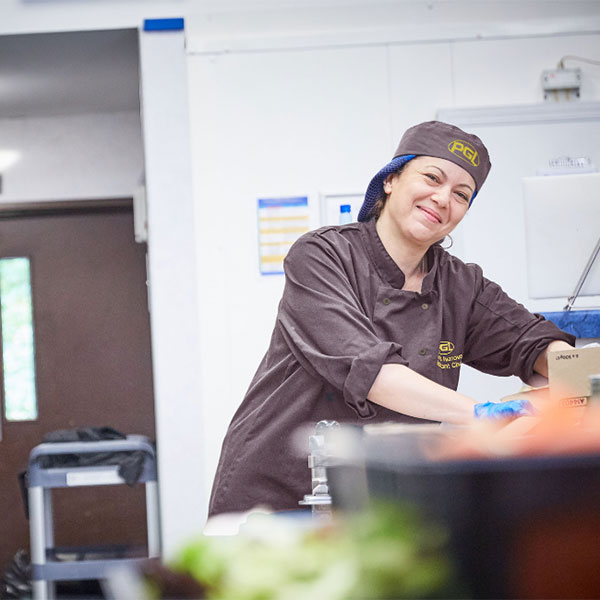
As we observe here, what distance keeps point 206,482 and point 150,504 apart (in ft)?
0.92

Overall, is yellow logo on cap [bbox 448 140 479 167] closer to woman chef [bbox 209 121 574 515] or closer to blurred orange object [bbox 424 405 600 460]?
woman chef [bbox 209 121 574 515]

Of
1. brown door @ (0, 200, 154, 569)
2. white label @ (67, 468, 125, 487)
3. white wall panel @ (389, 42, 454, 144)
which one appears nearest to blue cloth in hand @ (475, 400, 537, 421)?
white wall panel @ (389, 42, 454, 144)

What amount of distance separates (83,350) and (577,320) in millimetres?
2782

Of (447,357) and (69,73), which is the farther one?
(69,73)

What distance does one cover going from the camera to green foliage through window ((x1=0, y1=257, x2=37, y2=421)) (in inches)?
196

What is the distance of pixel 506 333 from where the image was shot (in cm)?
175

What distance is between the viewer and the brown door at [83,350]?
16.1 feet

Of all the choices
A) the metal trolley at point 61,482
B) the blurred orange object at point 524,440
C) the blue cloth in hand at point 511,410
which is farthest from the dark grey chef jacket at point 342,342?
the metal trolley at point 61,482

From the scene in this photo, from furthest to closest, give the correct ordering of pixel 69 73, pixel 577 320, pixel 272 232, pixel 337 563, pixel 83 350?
pixel 83 350 < pixel 69 73 < pixel 272 232 < pixel 577 320 < pixel 337 563

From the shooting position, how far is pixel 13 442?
4930mm

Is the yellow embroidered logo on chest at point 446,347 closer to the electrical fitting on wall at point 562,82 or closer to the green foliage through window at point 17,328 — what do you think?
the electrical fitting on wall at point 562,82

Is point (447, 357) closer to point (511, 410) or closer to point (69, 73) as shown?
point (511, 410)

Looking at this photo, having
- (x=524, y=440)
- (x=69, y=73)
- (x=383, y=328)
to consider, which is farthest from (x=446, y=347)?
(x=69, y=73)

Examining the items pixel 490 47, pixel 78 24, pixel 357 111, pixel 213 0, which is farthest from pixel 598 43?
pixel 78 24
